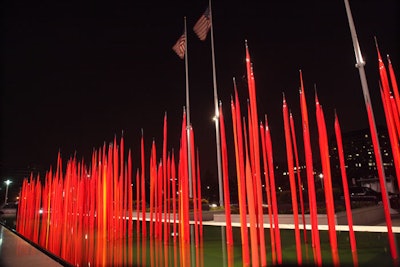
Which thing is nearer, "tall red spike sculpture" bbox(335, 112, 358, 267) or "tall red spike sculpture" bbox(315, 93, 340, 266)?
"tall red spike sculpture" bbox(315, 93, 340, 266)

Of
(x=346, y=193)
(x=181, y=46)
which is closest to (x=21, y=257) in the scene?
(x=346, y=193)

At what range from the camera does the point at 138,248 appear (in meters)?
8.59

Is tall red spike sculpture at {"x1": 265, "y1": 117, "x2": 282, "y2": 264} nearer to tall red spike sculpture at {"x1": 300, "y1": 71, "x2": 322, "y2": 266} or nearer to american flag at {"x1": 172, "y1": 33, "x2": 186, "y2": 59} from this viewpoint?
tall red spike sculpture at {"x1": 300, "y1": 71, "x2": 322, "y2": 266}

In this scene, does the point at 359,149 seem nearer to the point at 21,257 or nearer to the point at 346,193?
the point at 346,193

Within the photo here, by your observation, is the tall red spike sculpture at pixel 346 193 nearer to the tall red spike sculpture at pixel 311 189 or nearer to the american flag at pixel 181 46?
the tall red spike sculpture at pixel 311 189

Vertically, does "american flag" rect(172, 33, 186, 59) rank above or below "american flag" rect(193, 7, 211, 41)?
below

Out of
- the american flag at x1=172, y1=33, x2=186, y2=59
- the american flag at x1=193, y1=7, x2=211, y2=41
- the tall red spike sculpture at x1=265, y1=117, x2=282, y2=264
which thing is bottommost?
the tall red spike sculpture at x1=265, y1=117, x2=282, y2=264

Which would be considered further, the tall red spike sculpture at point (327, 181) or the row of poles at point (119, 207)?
the row of poles at point (119, 207)

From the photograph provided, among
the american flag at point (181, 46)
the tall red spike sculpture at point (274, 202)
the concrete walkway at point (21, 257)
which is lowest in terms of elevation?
the concrete walkway at point (21, 257)

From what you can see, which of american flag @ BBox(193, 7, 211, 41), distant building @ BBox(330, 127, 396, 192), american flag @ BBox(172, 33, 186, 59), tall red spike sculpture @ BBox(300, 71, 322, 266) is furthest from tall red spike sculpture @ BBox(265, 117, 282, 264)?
distant building @ BBox(330, 127, 396, 192)

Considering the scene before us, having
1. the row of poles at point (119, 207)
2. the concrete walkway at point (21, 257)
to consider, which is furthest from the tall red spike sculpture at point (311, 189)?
the concrete walkway at point (21, 257)

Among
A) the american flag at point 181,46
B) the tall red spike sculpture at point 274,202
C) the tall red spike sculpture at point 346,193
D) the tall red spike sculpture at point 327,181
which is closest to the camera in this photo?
the tall red spike sculpture at point 327,181

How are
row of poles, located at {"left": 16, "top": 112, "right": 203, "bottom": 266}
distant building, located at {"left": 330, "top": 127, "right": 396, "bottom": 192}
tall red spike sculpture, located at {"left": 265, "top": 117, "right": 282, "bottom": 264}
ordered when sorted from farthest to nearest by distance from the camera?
distant building, located at {"left": 330, "top": 127, "right": 396, "bottom": 192}, row of poles, located at {"left": 16, "top": 112, "right": 203, "bottom": 266}, tall red spike sculpture, located at {"left": 265, "top": 117, "right": 282, "bottom": 264}

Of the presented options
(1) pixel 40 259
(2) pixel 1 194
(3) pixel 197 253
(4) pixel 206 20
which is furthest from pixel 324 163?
(2) pixel 1 194
